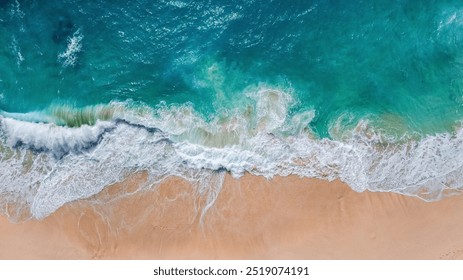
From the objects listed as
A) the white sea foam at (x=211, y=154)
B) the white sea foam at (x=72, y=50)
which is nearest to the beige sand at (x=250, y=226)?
the white sea foam at (x=211, y=154)

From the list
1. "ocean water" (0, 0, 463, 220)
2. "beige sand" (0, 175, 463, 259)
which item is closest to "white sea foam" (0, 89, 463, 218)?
"ocean water" (0, 0, 463, 220)

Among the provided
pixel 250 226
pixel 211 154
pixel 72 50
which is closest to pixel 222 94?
pixel 211 154

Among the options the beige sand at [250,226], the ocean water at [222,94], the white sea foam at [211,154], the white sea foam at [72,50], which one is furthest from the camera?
the white sea foam at [72,50]

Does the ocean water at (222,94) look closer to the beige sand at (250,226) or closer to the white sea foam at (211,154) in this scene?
the white sea foam at (211,154)

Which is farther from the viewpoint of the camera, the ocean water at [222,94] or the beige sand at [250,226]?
the ocean water at [222,94]

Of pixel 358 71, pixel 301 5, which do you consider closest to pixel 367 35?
pixel 358 71

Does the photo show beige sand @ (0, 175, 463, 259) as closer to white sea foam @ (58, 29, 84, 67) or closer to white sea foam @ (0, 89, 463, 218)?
white sea foam @ (0, 89, 463, 218)
